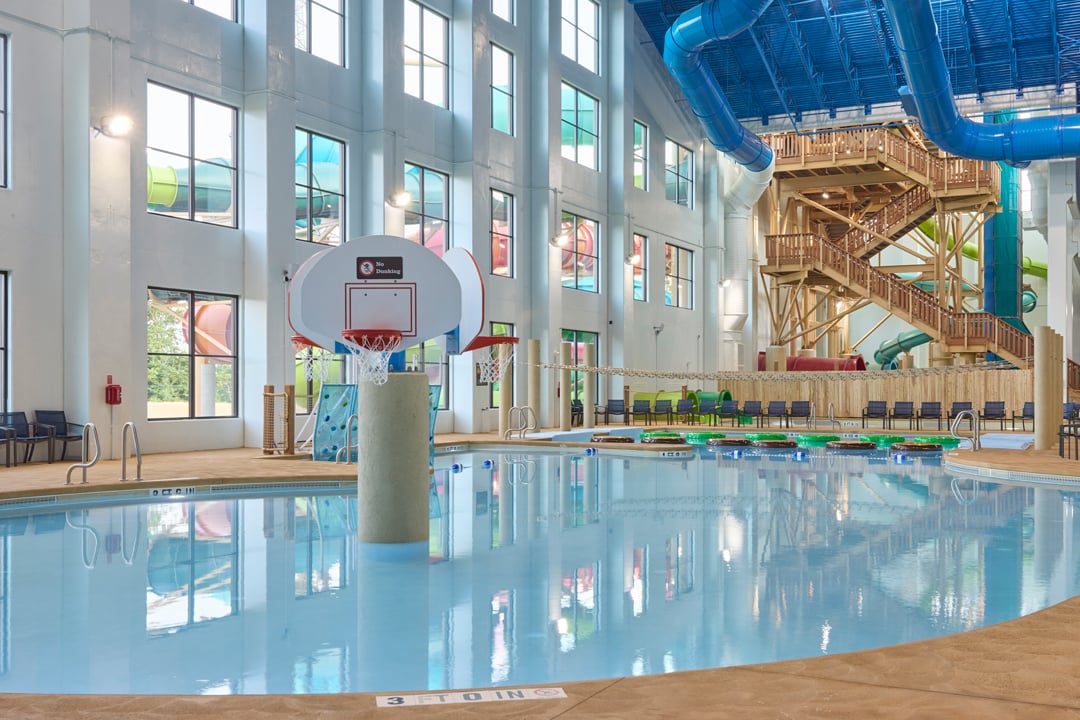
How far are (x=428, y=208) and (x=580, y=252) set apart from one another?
223 inches

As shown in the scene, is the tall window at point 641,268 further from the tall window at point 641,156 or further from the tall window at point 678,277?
the tall window at point 641,156

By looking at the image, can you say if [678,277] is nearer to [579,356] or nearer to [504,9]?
[579,356]

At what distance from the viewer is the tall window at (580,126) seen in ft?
79.6

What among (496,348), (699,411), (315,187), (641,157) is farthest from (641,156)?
(315,187)

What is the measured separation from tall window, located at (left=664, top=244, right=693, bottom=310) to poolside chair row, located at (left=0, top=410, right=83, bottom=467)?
1780 cm

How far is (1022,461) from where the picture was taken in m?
13.0

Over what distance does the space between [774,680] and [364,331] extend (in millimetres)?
5053

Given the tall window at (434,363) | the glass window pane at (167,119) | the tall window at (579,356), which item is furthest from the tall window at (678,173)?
the glass window pane at (167,119)

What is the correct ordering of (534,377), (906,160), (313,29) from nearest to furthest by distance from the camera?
1. (313,29)
2. (534,377)
3. (906,160)

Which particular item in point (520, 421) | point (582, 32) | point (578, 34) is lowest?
point (520, 421)

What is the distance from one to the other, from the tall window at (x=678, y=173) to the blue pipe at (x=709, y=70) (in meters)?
3.66

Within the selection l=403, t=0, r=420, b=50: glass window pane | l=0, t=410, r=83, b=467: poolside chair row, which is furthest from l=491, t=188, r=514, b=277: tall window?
l=0, t=410, r=83, b=467: poolside chair row

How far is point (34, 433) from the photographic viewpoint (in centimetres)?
1280

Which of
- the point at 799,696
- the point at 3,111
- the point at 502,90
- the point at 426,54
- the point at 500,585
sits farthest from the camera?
the point at 502,90
